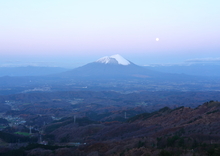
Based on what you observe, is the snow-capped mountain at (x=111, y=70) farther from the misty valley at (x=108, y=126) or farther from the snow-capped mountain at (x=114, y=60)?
the misty valley at (x=108, y=126)

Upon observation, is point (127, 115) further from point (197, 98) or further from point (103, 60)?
point (103, 60)

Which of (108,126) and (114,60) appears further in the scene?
(114,60)

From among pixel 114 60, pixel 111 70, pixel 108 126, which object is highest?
pixel 114 60

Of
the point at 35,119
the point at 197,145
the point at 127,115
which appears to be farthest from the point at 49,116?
the point at 197,145

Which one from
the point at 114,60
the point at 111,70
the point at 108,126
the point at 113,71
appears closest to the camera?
the point at 108,126

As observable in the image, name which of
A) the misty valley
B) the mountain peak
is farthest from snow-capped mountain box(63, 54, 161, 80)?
the misty valley

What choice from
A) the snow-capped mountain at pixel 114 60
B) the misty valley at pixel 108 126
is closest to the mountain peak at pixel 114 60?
the snow-capped mountain at pixel 114 60

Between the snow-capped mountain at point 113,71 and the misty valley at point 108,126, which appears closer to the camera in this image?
the misty valley at point 108,126

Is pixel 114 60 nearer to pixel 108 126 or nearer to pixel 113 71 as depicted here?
pixel 113 71

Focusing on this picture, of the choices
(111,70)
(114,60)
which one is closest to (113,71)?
(111,70)

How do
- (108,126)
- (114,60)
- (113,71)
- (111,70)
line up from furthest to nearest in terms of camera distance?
(114,60)
(111,70)
(113,71)
(108,126)

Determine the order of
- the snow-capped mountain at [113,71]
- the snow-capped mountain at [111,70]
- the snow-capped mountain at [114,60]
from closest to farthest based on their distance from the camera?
the snow-capped mountain at [113,71]
the snow-capped mountain at [111,70]
the snow-capped mountain at [114,60]

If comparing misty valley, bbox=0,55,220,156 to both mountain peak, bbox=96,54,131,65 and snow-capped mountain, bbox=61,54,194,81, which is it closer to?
snow-capped mountain, bbox=61,54,194,81

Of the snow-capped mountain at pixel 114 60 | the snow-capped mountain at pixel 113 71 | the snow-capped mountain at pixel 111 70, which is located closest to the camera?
the snow-capped mountain at pixel 113 71
